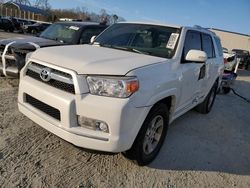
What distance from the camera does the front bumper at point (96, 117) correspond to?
296cm

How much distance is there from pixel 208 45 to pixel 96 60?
3177mm

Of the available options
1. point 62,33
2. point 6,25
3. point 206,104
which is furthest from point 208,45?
point 6,25

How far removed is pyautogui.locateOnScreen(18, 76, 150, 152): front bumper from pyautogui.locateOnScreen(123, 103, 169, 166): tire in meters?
0.20

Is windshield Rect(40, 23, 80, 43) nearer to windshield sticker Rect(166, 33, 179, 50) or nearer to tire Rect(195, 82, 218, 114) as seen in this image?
tire Rect(195, 82, 218, 114)

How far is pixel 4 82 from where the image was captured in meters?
6.82

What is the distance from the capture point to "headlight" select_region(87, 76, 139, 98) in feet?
9.92

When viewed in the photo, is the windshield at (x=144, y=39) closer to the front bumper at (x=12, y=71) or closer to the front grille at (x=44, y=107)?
the front grille at (x=44, y=107)

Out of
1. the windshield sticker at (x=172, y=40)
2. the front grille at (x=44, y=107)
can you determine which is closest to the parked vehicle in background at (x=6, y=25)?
the windshield sticker at (x=172, y=40)

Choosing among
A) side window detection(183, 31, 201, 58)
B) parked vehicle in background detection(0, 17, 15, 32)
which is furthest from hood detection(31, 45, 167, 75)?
parked vehicle in background detection(0, 17, 15, 32)

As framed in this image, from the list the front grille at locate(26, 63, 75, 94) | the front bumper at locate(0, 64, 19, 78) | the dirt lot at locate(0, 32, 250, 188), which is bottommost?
the dirt lot at locate(0, 32, 250, 188)

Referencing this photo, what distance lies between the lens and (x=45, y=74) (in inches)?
134

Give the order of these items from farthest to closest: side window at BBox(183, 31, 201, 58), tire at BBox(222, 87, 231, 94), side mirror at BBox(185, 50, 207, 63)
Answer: tire at BBox(222, 87, 231, 94) → side window at BBox(183, 31, 201, 58) → side mirror at BBox(185, 50, 207, 63)

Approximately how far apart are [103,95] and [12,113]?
2537 mm

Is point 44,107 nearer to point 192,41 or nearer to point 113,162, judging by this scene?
point 113,162
